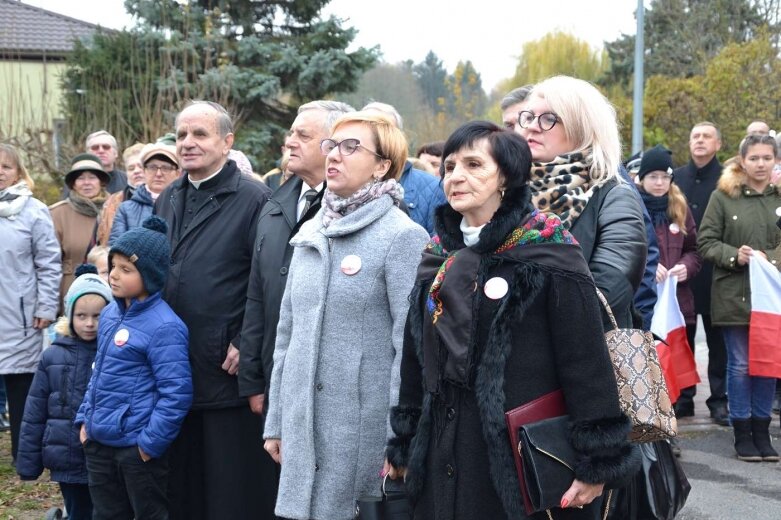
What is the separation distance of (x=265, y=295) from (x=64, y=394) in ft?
5.07

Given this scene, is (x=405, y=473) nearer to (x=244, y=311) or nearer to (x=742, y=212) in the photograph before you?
(x=244, y=311)

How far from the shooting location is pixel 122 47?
67.2 ft

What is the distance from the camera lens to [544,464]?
10.6ft

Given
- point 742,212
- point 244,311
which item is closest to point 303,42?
point 742,212

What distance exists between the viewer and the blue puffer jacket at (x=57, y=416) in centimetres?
571

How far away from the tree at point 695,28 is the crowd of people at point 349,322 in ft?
88.1

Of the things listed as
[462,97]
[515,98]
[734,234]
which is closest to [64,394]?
[515,98]

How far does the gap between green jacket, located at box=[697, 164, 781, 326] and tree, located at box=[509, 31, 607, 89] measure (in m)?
39.5

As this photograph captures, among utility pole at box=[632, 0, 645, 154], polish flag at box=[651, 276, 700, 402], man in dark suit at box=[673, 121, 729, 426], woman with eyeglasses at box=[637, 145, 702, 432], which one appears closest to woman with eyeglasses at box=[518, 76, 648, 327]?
woman with eyeglasses at box=[637, 145, 702, 432]

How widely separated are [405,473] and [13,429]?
512 centimetres

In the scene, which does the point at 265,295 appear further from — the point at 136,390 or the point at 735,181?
the point at 735,181

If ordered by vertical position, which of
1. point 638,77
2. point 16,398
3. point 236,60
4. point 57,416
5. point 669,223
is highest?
point 236,60

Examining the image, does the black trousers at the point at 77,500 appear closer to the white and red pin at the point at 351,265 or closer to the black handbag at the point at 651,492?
the white and red pin at the point at 351,265

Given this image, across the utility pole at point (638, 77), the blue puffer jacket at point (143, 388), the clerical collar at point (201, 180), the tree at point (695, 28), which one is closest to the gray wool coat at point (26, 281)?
the clerical collar at point (201, 180)
